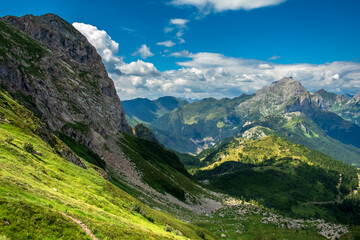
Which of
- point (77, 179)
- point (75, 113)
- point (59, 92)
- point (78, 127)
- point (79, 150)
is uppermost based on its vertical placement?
point (59, 92)

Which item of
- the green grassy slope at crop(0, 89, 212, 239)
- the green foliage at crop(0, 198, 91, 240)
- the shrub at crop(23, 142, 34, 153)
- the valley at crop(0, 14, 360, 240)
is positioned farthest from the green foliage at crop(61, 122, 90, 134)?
the green foliage at crop(0, 198, 91, 240)

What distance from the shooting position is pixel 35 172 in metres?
→ 31.5

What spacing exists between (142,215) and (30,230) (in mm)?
32556

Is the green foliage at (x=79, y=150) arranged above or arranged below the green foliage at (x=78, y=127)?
below

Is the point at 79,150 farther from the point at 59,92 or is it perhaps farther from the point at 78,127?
the point at 59,92

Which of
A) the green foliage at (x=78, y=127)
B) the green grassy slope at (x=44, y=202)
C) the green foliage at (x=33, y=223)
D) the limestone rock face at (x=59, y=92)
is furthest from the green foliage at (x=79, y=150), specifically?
the green foliage at (x=33, y=223)

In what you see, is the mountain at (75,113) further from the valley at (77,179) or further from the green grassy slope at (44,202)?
the green grassy slope at (44,202)

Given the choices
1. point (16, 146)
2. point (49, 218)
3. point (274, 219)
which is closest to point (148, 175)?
point (274, 219)

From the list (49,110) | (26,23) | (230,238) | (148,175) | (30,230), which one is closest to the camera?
(30,230)

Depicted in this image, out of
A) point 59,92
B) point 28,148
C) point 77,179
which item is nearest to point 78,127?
point 59,92

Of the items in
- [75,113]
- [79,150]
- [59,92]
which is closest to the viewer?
[79,150]

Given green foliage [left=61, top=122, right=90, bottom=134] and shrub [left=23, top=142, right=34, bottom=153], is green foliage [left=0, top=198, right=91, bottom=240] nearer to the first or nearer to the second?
shrub [left=23, top=142, right=34, bottom=153]

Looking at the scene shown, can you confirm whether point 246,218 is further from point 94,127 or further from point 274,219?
point 94,127

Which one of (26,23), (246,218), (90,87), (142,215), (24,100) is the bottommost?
(246,218)
